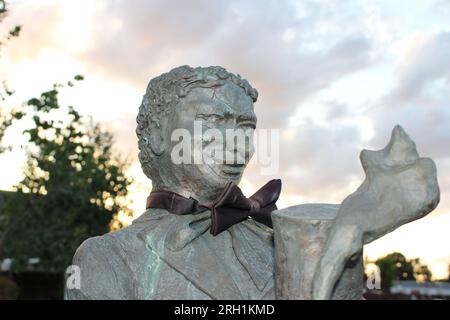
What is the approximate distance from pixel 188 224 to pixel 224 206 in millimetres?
204

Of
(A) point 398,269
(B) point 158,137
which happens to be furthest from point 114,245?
(A) point 398,269

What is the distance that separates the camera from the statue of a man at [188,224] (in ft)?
10.9

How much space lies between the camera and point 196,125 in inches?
141

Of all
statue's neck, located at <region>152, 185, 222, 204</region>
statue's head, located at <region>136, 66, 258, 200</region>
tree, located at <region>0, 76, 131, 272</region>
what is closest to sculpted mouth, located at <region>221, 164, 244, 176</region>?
statue's head, located at <region>136, 66, 258, 200</region>

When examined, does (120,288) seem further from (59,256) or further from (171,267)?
(59,256)

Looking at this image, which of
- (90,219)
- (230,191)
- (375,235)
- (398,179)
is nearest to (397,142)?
(398,179)

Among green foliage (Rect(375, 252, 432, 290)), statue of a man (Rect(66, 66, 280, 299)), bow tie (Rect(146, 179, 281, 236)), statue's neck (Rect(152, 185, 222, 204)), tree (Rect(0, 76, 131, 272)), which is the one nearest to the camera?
statue of a man (Rect(66, 66, 280, 299))

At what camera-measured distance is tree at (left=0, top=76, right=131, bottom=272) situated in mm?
22281

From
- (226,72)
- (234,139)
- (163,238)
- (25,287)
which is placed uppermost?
(25,287)

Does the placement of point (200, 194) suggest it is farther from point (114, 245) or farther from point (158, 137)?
point (114, 245)

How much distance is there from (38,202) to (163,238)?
21347 millimetres

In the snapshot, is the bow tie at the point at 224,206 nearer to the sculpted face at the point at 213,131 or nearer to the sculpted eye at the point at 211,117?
the sculpted face at the point at 213,131

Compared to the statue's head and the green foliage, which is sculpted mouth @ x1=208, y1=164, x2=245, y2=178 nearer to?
the statue's head

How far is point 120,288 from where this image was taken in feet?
10.8
